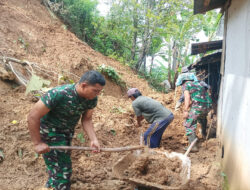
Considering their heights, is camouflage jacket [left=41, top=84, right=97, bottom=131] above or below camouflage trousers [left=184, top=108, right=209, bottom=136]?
above

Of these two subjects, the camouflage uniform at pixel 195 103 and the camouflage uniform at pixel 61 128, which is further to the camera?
the camouflage uniform at pixel 195 103

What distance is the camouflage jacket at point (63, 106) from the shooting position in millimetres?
2418

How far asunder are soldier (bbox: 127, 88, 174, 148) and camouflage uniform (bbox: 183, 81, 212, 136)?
0.79 meters

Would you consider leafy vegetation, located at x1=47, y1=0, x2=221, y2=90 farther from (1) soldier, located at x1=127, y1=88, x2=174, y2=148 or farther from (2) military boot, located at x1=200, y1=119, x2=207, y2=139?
(1) soldier, located at x1=127, y1=88, x2=174, y2=148

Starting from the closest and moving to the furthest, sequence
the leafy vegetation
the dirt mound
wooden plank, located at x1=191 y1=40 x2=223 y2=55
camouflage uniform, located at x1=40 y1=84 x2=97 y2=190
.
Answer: camouflage uniform, located at x1=40 y1=84 x2=97 y2=190
the dirt mound
wooden plank, located at x1=191 y1=40 x2=223 y2=55
the leafy vegetation

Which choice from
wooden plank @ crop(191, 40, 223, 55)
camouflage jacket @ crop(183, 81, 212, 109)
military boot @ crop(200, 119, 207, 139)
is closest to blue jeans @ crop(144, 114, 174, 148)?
camouflage jacket @ crop(183, 81, 212, 109)

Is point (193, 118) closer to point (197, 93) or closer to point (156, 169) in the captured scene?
point (197, 93)

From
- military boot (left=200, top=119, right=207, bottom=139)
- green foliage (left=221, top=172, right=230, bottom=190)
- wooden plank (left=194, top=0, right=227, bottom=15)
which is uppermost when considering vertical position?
wooden plank (left=194, top=0, right=227, bottom=15)

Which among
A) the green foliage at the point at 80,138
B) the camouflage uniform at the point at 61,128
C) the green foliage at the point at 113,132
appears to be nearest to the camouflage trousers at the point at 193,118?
the green foliage at the point at 113,132

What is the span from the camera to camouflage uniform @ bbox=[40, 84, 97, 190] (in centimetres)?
254

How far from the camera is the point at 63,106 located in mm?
2523

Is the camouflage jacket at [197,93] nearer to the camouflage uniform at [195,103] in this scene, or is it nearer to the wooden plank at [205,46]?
the camouflage uniform at [195,103]

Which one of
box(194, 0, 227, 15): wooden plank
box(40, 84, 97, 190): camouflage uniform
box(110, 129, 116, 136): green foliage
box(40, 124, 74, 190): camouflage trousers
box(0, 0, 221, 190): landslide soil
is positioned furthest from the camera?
box(110, 129, 116, 136): green foliage

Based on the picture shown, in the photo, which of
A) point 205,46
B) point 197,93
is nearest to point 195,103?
point 197,93
